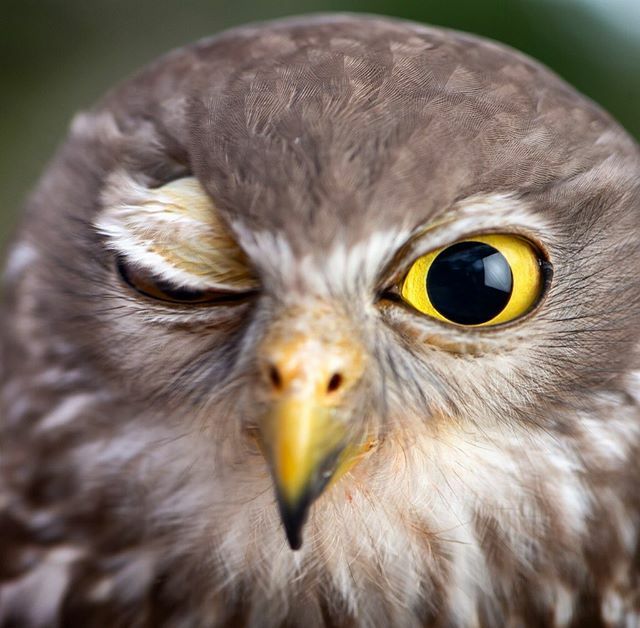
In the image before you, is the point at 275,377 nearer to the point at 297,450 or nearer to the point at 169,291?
the point at 297,450

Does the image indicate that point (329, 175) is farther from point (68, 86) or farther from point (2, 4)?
point (2, 4)

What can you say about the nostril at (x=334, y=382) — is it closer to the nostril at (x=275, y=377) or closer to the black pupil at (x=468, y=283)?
the nostril at (x=275, y=377)

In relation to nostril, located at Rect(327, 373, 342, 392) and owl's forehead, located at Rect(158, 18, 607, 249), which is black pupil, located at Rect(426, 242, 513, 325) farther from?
nostril, located at Rect(327, 373, 342, 392)

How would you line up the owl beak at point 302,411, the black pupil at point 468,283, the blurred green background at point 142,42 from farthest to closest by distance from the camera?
1. the blurred green background at point 142,42
2. the black pupil at point 468,283
3. the owl beak at point 302,411

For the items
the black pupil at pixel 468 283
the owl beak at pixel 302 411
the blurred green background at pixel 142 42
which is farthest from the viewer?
the blurred green background at pixel 142 42

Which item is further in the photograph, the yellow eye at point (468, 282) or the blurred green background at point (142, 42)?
the blurred green background at point (142, 42)

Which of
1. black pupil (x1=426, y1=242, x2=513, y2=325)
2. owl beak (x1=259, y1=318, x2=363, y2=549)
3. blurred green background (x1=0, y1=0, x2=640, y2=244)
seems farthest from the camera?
blurred green background (x1=0, y1=0, x2=640, y2=244)

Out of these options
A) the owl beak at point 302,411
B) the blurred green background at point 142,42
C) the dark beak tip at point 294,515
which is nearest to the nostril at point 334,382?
the owl beak at point 302,411

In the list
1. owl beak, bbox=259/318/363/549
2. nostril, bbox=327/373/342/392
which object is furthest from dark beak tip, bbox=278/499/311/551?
nostril, bbox=327/373/342/392
